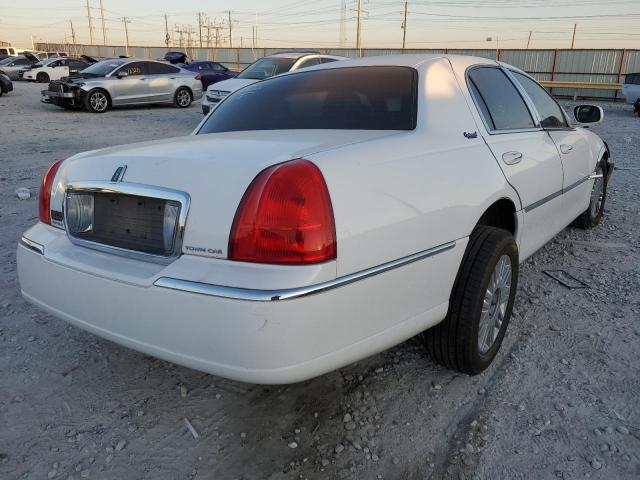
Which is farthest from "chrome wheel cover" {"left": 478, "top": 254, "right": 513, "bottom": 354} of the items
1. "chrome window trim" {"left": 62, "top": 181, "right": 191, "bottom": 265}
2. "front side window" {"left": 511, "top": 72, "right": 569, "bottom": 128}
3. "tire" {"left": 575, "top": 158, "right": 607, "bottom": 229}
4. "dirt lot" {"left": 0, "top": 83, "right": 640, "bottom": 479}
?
"tire" {"left": 575, "top": 158, "right": 607, "bottom": 229}

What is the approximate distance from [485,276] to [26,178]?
243 inches

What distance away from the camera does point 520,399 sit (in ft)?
8.09

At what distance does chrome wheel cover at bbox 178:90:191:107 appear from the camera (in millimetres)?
16716

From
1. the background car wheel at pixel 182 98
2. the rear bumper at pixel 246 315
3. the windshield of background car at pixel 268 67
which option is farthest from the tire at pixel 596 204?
the background car wheel at pixel 182 98

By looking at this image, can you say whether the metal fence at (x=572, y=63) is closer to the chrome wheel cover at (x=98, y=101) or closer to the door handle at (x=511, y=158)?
the chrome wheel cover at (x=98, y=101)

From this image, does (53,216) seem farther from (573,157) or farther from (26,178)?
(26,178)

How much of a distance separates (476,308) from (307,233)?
1.04 metres

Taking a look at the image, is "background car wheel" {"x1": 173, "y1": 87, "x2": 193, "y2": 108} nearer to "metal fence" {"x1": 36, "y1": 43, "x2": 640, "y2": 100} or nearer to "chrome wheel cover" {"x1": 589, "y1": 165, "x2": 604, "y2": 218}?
"metal fence" {"x1": 36, "y1": 43, "x2": 640, "y2": 100}

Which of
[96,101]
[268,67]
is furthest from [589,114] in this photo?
[96,101]

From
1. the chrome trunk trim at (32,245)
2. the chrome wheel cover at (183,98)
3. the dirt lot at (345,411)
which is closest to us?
the dirt lot at (345,411)

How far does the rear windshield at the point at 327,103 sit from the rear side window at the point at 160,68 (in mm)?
14000

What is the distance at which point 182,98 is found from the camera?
16.8m

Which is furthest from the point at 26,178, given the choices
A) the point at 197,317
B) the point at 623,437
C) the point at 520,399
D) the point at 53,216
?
the point at 623,437

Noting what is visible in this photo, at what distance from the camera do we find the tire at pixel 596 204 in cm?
481
